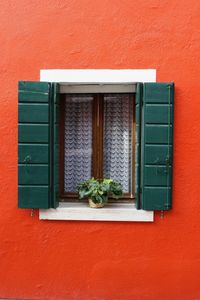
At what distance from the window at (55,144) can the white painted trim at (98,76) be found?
9 centimetres

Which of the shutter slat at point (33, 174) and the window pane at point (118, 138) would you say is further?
the window pane at point (118, 138)

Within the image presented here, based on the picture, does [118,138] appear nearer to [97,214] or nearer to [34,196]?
[97,214]

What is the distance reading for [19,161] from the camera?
13.7 ft

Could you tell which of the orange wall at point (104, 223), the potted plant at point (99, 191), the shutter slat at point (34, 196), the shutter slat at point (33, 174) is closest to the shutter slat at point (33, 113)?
the orange wall at point (104, 223)

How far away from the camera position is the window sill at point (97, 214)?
419cm

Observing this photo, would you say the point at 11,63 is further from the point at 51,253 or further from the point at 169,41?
the point at 51,253

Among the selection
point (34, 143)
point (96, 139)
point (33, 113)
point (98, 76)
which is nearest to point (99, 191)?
point (96, 139)

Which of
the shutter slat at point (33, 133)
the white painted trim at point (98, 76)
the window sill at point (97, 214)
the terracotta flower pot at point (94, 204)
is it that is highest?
the white painted trim at point (98, 76)

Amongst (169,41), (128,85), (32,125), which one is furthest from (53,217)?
(169,41)

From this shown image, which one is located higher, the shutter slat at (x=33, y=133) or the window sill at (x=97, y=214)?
the shutter slat at (x=33, y=133)

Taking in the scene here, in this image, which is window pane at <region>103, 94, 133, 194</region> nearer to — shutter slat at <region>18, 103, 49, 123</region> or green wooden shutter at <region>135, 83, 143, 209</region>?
green wooden shutter at <region>135, 83, 143, 209</region>

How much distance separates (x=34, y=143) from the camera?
4.16 m

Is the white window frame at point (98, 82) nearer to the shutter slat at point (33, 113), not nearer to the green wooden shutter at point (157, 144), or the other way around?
the green wooden shutter at point (157, 144)

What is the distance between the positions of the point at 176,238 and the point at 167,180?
633mm
